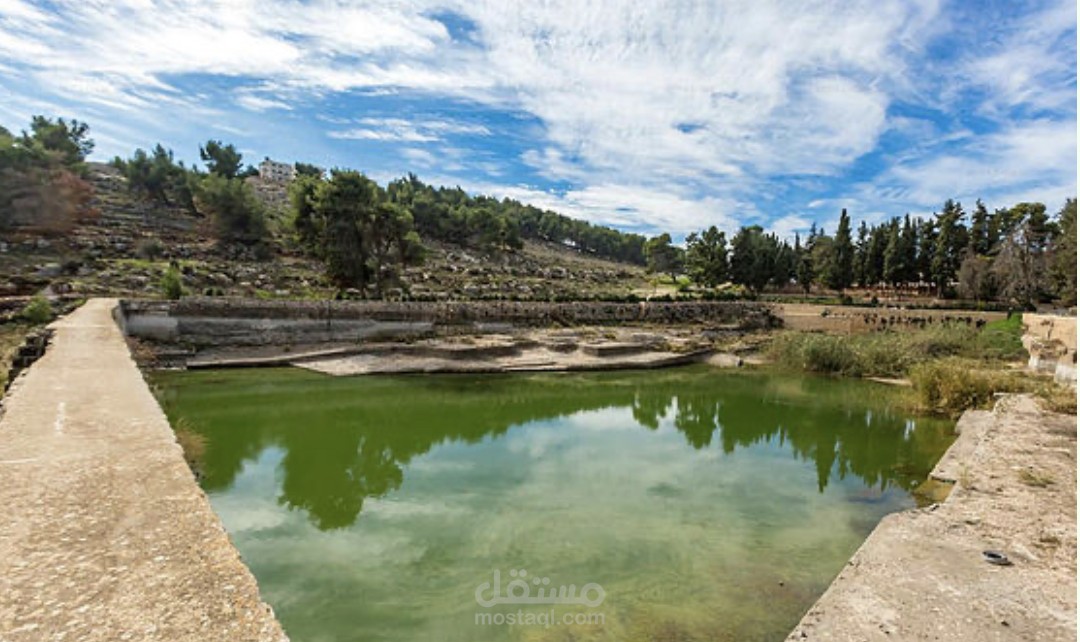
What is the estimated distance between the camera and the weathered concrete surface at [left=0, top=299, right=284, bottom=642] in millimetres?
3398

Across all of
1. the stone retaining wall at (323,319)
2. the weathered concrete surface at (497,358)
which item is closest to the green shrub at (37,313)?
the stone retaining wall at (323,319)

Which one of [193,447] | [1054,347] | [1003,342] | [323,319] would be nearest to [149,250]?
[323,319]

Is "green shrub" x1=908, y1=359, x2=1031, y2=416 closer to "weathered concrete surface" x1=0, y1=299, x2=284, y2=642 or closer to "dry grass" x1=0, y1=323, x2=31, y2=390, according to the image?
"weathered concrete surface" x1=0, y1=299, x2=284, y2=642

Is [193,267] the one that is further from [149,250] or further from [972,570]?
[972,570]

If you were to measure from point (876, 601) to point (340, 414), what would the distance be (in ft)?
53.7

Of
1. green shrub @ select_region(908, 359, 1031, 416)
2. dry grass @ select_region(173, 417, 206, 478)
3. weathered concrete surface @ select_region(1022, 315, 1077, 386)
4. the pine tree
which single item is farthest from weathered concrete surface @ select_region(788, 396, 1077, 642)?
the pine tree

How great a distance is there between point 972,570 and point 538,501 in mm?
7280

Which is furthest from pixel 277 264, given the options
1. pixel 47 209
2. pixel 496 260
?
pixel 496 260

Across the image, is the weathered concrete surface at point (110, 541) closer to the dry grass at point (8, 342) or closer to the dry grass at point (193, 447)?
the dry grass at point (193, 447)

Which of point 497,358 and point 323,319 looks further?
point 323,319

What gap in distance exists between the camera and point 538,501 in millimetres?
11828

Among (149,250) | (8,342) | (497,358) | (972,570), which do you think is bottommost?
(497,358)

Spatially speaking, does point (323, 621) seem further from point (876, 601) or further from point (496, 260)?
point (496, 260)

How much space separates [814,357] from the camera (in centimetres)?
2953
